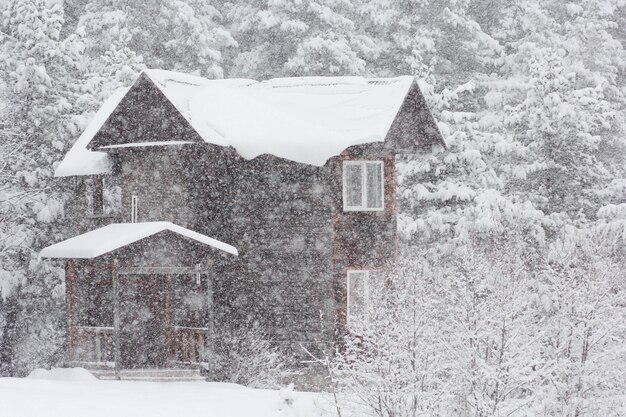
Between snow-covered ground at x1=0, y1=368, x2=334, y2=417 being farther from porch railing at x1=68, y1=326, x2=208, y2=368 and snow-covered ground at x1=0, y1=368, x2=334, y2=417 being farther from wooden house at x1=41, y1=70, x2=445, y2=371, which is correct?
wooden house at x1=41, y1=70, x2=445, y2=371

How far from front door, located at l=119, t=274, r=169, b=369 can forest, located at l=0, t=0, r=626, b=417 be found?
4.72 meters

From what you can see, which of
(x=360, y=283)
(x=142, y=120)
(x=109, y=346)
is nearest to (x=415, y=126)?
(x=360, y=283)

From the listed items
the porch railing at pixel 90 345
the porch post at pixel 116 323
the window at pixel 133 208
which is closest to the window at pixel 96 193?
the window at pixel 133 208

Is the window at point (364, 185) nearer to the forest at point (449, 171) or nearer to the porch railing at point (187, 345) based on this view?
the forest at point (449, 171)

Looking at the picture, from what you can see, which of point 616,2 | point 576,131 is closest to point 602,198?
point 576,131

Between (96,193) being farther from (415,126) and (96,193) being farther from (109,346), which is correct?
(415,126)

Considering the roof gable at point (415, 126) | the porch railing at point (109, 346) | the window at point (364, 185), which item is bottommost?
the porch railing at point (109, 346)

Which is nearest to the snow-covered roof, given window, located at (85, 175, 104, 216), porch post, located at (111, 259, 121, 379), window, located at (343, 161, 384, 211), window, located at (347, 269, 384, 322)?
porch post, located at (111, 259, 121, 379)

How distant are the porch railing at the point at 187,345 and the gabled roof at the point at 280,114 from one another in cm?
421

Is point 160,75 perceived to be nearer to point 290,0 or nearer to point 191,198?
point 191,198

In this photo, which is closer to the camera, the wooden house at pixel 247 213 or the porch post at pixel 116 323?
the porch post at pixel 116 323

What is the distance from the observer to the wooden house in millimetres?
23609

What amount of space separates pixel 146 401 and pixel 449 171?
634 inches

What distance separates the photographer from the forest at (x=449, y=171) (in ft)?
51.2
